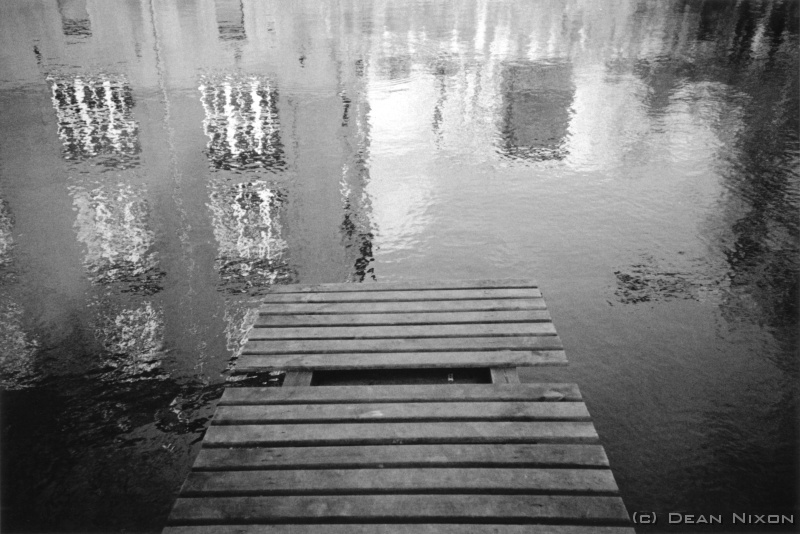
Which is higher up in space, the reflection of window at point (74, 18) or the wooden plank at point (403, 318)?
the reflection of window at point (74, 18)

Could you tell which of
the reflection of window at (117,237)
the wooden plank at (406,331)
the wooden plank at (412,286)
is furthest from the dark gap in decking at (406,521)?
the reflection of window at (117,237)

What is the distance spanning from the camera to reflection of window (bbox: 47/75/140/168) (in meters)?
9.07

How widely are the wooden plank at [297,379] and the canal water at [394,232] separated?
742mm

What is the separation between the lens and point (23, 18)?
2105cm

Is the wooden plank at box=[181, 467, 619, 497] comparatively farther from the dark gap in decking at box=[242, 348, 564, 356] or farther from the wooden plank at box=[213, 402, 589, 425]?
the dark gap in decking at box=[242, 348, 564, 356]

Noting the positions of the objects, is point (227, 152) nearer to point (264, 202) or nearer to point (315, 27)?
point (264, 202)

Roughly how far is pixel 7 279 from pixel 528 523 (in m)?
5.65

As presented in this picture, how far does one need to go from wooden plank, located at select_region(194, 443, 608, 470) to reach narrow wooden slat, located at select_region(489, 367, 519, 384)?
24.4 inches

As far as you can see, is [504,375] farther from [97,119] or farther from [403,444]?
[97,119]

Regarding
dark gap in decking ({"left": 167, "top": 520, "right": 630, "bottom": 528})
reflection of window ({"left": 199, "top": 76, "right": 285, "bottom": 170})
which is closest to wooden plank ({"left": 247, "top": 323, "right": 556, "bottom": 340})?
dark gap in decking ({"left": 167, "top": 520, "right": 630, "bottom": 528})

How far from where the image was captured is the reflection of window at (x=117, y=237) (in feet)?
18.9

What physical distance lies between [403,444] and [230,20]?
21889 mm

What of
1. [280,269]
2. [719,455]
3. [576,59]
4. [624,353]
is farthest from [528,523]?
[576,59]

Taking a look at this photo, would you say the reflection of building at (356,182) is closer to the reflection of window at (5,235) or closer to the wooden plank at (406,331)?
the wooden plank at (406,331)
